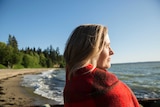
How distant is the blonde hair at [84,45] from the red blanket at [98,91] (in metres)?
0.07

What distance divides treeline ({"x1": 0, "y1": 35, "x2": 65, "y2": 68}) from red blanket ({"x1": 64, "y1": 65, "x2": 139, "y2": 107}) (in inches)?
1293

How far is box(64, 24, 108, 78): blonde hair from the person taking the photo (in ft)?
4.87

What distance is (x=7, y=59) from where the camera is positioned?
3004 inches

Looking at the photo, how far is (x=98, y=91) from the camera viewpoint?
1.37 m

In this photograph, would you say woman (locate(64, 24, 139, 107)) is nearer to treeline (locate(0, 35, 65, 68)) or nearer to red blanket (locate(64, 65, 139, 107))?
red blanket (locate(64, 65, 139, 107))

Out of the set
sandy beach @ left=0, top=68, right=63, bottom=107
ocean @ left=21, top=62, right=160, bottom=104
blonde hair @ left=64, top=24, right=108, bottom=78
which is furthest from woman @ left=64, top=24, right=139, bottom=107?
ocean @ left=21, top=62, right=160, bottom=104

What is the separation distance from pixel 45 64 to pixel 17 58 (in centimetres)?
5215

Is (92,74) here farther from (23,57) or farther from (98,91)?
(23,57)

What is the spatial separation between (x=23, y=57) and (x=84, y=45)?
9880 cm

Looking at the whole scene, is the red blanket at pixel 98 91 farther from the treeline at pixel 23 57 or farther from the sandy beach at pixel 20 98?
the treeline at pixel 23 57

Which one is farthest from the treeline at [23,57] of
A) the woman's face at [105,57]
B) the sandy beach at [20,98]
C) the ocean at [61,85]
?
the woman's face at [105,57]

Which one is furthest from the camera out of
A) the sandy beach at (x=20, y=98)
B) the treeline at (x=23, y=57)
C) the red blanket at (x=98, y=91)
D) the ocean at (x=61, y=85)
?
the treeline at (x=23, y=57)

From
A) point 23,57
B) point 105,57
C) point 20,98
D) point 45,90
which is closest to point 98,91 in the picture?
point 105,57

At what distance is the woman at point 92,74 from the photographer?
4.52 ft
